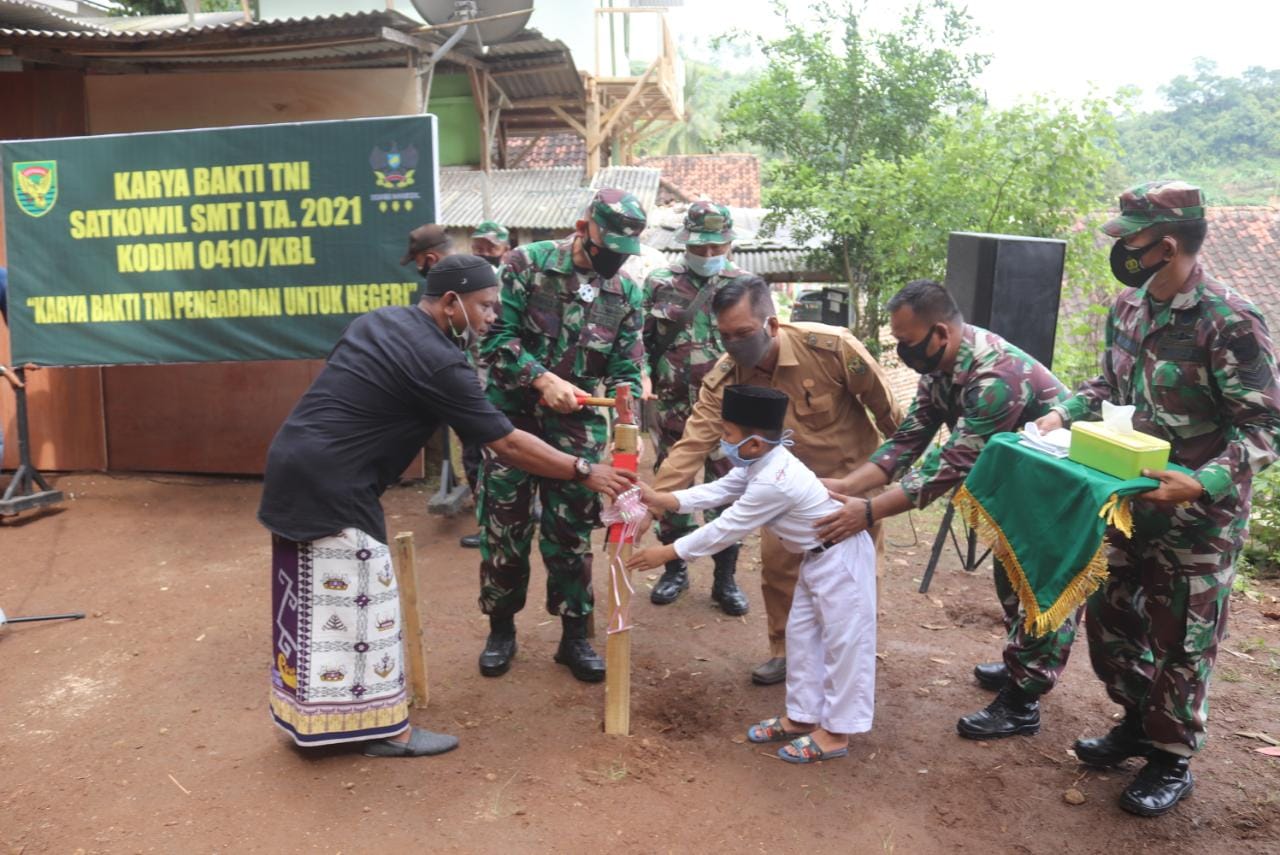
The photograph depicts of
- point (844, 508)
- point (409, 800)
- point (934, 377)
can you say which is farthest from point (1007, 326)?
point (409, 800)

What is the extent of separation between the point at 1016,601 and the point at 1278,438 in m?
1.27

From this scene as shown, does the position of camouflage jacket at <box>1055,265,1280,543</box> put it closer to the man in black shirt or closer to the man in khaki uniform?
the man in khaki uniform

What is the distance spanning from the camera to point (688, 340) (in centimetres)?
578

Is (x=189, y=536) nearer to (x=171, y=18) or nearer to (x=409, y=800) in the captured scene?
(x=409, y=800)

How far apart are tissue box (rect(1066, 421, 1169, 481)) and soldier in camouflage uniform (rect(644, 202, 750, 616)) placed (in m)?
2.41

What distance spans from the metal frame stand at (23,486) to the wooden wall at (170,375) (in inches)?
36.9

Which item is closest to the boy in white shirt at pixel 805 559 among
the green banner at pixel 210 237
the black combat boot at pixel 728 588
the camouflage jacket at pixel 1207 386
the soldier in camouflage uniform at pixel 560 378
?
the soldier in camouflage uniform at pixel 560 378

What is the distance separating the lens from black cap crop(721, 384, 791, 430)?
371 centimetres

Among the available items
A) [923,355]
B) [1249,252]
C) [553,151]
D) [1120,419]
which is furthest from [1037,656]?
[553,151]

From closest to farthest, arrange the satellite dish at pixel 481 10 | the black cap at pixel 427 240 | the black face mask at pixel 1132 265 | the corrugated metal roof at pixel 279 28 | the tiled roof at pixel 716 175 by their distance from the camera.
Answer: the black face mask at pixel 1132 265
the black cap at pixel 427 240
the corrugated metal roof at pixel 279 28
the satellite dish at pixel 481 10
the tiled roof at pixel 716 175

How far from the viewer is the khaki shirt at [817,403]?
434cm

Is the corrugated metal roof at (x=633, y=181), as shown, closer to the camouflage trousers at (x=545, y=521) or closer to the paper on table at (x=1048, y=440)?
the camouflage trousers at (x=545, y=521)

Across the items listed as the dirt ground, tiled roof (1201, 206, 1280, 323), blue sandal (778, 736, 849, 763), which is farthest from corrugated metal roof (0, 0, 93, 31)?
tiled roof (1201, 206, 1280, 323)

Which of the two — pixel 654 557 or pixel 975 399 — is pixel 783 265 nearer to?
pixel 975 399
